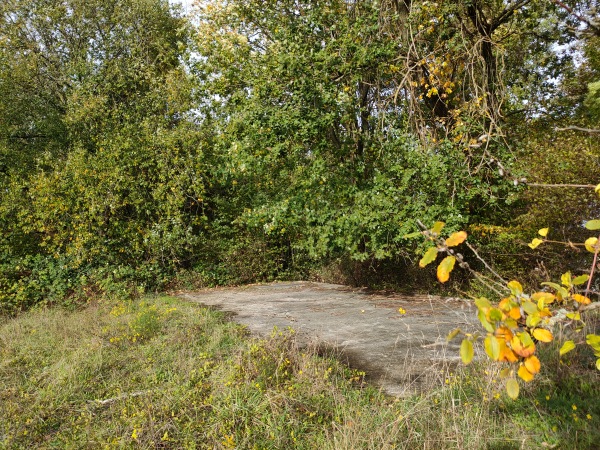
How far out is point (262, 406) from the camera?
3.56m

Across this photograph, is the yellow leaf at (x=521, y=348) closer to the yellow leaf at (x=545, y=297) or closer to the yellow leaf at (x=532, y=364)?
the yellow leaf at (x=532, y=364)

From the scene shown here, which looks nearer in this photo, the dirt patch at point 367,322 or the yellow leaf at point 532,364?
the yellow leaf at point 532,364

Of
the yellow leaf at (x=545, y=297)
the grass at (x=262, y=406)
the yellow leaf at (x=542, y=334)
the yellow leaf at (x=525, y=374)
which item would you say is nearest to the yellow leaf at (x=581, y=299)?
the yellow leaf at (x=545, y=297)

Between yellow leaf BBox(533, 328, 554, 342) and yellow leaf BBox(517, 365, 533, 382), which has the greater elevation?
yellow leaf BBox(533, 328, 554, 342)

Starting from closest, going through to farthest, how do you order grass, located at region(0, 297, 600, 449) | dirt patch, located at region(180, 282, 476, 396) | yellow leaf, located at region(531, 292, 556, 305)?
yellow leaf, located at region(531, 292, 556, 305), grass, located at region(0, 297, 600, 449), dirt patch, located at region(180, 282, 476, 396)

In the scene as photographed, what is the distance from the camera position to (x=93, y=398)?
4.11 metres

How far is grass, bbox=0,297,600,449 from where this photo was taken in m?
3.12

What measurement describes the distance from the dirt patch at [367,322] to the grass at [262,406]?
15.0 inches

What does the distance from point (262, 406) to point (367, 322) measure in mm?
3297

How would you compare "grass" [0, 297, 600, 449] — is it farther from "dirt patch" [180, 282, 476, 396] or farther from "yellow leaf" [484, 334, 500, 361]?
"yellow leaf" [484, 334, 500, 361]

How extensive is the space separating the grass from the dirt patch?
38cm

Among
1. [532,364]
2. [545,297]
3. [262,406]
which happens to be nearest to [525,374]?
[532,364]

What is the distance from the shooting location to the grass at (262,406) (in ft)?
10.3

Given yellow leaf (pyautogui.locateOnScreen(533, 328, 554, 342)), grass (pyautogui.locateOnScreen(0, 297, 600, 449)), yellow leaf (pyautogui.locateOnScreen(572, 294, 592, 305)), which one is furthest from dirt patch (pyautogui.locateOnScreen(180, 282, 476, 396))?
yellow leaf (pyautogui.locateOnScreen(533, 328, 554, 342))
